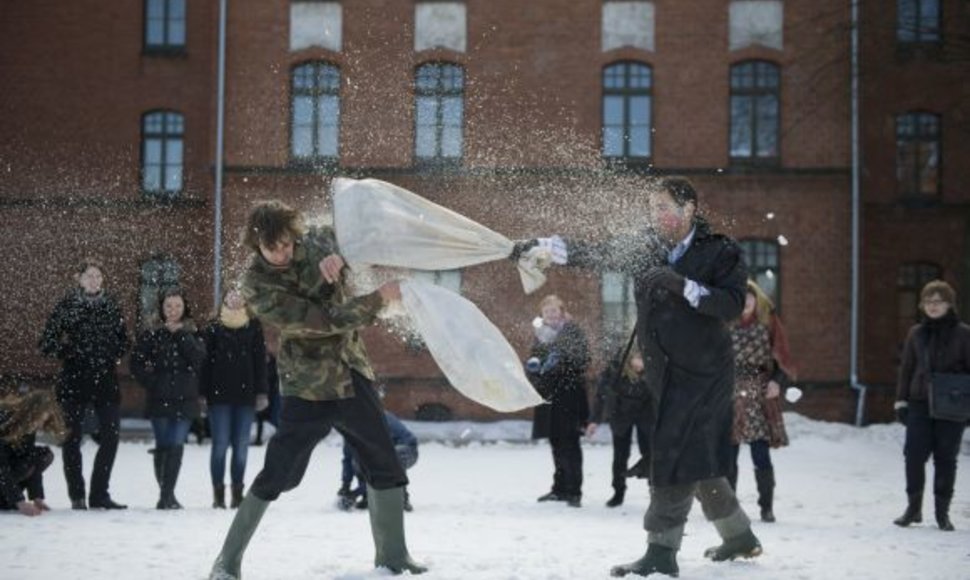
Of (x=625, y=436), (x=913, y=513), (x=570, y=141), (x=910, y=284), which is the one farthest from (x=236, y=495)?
(x=910, y=284)

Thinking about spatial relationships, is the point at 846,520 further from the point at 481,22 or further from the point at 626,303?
the point at 481,22

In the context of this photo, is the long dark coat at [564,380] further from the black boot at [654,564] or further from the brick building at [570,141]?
the brick building at [570,141]

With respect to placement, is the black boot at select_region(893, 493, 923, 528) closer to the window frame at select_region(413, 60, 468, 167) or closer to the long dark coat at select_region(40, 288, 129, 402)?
the long dark coat at select_region(40, 288, 129, 402)

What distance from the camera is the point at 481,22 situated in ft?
83.8

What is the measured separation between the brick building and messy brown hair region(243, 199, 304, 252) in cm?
1744

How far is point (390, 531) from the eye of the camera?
670 centimetres

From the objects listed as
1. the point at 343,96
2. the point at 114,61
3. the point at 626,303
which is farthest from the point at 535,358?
the point at 114,61

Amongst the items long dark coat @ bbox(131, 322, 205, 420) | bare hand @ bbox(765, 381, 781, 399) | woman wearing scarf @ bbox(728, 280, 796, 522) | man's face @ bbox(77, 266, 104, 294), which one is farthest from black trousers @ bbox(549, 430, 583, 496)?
man's face @ bbox(77, 266, 104, 294)

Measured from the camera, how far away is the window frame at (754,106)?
25.3 m

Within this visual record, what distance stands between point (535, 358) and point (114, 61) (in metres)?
19.0

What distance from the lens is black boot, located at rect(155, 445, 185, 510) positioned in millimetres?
10766

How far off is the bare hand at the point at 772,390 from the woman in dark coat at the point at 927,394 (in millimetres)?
1060

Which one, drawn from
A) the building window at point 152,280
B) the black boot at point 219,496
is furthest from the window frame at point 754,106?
the black boot at point 219,496

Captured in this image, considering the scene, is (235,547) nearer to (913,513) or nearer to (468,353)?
(468,353)
